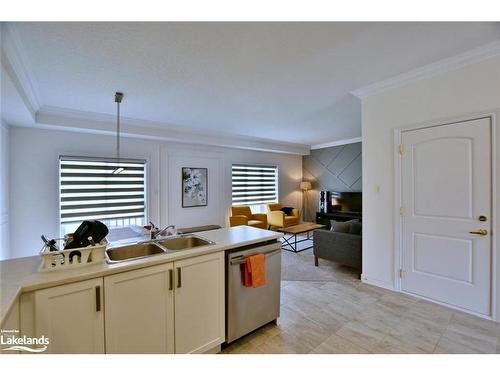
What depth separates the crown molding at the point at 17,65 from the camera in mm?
1878

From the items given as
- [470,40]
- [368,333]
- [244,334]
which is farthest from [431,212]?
[244,334]

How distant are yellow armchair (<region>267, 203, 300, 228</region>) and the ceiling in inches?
134

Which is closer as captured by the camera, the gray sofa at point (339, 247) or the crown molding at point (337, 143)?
the gray sofa at point (339, 247)

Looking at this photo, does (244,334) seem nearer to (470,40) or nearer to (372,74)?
(372,74)

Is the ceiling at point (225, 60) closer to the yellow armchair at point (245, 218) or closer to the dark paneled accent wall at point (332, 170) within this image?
the yellow armchair at point (245, 218)

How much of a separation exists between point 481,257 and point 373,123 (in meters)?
1.89

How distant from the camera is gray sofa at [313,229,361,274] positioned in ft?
11.2

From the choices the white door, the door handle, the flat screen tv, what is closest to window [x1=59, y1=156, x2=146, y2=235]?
the white door

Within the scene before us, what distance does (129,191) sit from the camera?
4895 millimetres

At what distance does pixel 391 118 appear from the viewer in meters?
2.96

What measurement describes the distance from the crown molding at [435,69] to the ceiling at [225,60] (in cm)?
10

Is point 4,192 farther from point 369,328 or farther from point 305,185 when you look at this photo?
point 305,185

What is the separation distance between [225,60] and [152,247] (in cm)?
196

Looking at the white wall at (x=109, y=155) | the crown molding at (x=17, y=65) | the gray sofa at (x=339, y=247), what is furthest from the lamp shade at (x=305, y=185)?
the crown molding at (x=17, y=65)
